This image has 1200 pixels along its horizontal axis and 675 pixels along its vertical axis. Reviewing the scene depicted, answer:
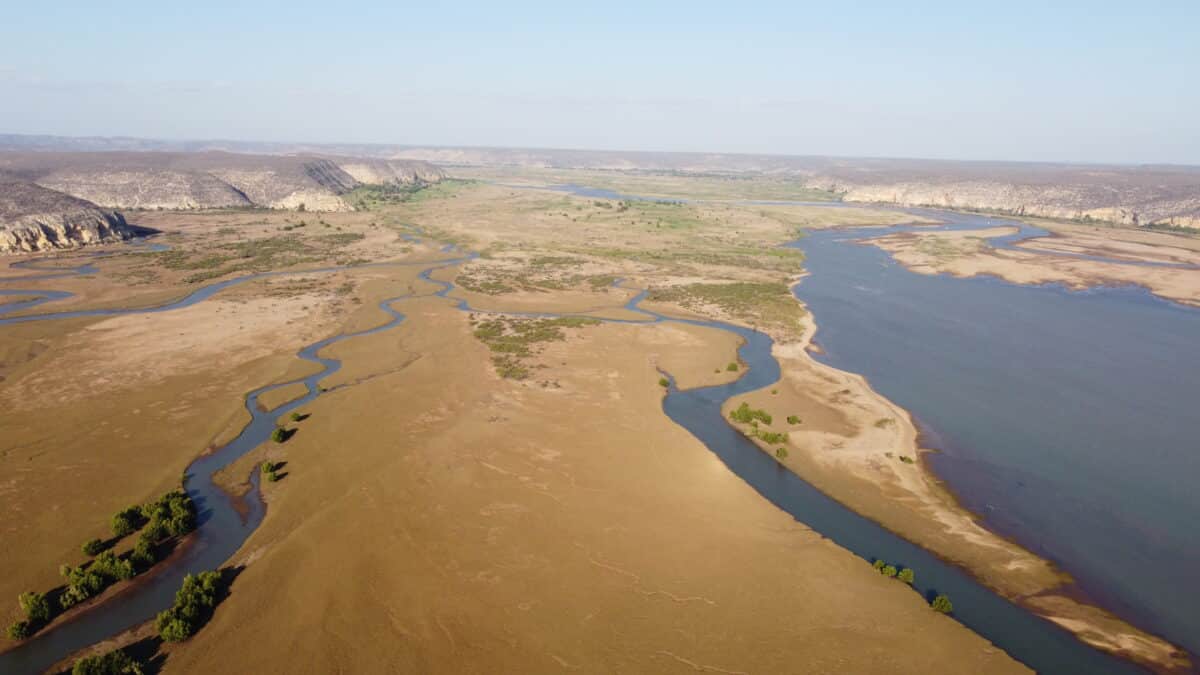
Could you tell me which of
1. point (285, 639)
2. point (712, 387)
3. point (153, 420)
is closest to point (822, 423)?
point (712, 387)

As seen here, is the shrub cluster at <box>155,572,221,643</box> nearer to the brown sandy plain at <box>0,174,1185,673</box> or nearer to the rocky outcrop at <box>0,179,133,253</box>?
the brown sandy plain at <box>0,174,1185,673</box>

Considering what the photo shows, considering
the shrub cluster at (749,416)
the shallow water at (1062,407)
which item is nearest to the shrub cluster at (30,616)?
the shrub cluster at (749,416)

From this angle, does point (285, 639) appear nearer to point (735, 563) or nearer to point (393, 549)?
point (393, 549)

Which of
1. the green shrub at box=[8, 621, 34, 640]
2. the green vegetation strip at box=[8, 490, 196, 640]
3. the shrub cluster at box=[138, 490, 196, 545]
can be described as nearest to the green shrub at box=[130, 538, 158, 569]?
the green vegetation strip at box=[8, 490, 196, 640]

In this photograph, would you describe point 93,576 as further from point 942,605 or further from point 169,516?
point 942,605

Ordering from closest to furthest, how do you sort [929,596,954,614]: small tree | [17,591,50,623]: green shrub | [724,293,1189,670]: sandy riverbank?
[17,591,50,623]: green shrub
[929,596,954,614]: small tree
[724,293,1189,670]: sandy riverbank

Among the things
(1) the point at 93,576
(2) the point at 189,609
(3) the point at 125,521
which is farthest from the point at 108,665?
(3) the point at 125,521
